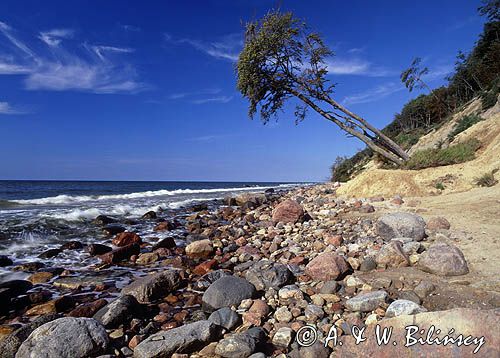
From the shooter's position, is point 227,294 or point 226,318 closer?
point 226,318

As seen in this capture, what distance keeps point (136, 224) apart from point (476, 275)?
10009 millimetres

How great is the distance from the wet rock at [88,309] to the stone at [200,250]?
2653 millimetres

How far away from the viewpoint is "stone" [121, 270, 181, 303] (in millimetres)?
4129

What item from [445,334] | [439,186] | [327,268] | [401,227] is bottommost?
[327,268]

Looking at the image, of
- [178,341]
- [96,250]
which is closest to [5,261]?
[96,250]

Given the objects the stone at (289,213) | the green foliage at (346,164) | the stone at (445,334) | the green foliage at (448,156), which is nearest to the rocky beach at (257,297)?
the stone at (445,334)

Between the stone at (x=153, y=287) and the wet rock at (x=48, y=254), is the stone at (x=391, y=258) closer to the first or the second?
the stone at (x=153, y=287)

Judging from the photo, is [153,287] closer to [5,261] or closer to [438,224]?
[5,261]

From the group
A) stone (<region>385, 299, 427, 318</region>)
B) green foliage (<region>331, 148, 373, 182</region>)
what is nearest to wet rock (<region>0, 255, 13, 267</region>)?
stone (<region>385, 299, 427, 318</region>)

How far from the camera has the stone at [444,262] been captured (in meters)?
4.16

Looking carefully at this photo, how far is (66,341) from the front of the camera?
2795 mm

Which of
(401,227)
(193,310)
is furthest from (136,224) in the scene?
(401,227)

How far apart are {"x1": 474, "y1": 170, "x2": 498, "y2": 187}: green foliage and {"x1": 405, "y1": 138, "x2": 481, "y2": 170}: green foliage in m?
1.64

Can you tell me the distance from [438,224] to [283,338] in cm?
469
